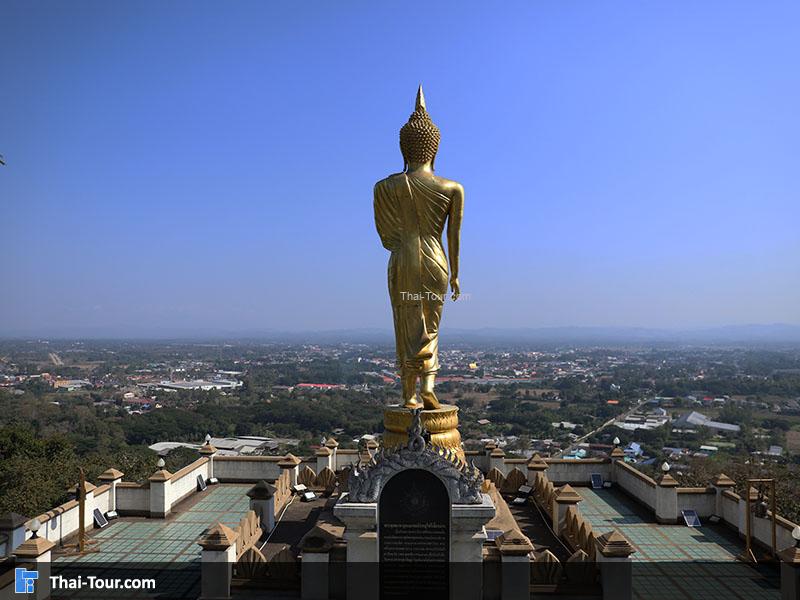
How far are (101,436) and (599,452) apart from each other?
33.1 metres

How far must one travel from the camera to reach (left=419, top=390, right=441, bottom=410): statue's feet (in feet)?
33.4

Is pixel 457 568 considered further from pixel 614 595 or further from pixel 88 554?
pixel 88 554

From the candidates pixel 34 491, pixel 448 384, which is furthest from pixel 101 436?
pixel 448 384

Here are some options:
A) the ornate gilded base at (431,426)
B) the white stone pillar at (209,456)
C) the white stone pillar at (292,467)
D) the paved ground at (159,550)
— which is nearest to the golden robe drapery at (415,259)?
the ornate gilded base at (431,426)

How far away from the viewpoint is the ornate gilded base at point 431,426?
9.84m

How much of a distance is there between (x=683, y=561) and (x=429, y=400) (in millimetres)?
4940

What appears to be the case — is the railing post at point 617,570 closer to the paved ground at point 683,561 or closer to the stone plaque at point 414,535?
the paved ground at point 683,561

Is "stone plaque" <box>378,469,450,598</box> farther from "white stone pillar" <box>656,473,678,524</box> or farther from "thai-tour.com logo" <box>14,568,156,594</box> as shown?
"white stone pillar" <box>656,473,678,524</box>

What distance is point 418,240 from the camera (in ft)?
34.1

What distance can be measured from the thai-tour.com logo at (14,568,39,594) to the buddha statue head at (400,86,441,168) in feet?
27.0

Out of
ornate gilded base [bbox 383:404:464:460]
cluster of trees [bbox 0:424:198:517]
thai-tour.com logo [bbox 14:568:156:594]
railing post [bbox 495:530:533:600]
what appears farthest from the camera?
cluster of trees [bbox 0:424:198:517]

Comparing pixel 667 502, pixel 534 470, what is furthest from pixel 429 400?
pixel 667 502

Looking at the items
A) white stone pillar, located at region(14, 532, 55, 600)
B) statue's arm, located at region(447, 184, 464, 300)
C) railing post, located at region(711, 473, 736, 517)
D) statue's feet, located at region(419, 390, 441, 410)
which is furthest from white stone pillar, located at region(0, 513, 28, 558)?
railing post, located at region(711, 473, 736, 517)

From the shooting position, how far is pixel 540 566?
7641 mm
